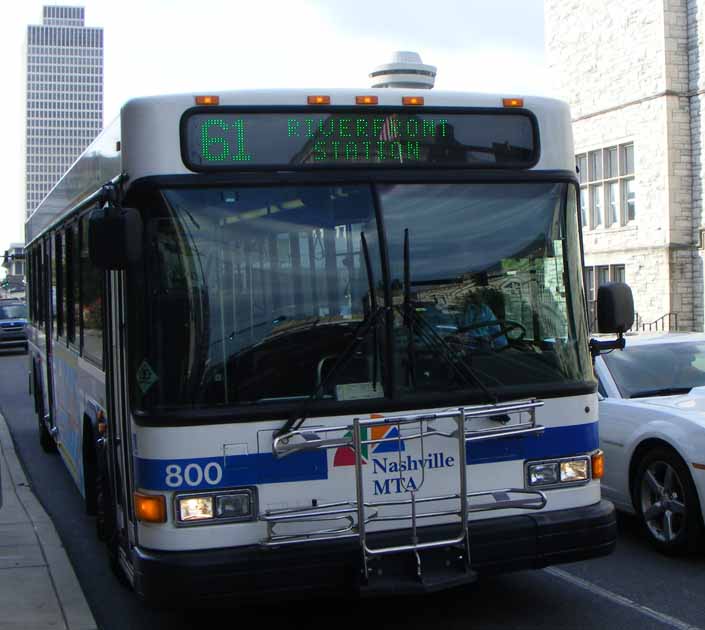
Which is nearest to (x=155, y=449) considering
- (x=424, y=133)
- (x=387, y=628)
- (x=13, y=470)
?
(x=387, y=628)

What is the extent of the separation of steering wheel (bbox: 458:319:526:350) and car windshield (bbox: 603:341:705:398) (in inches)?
106

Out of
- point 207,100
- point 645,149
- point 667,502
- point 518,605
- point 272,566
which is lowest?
point 518,605

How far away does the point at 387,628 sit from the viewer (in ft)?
18.2

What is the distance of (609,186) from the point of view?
1236 inches

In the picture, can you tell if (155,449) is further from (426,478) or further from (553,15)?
(553,15)

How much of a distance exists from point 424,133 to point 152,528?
2.32m

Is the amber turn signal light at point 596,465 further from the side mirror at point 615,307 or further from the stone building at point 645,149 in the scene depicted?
the stone building at point 645,149

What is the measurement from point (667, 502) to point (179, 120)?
396 centimetres

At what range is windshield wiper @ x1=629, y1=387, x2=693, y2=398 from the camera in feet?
25.0

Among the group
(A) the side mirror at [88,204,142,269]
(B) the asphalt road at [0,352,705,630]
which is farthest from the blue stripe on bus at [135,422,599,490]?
(A) the side mirror at [88,204,142,269]

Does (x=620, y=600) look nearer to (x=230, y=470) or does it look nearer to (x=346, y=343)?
(x=346, y=343)

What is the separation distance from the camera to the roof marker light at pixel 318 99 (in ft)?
16.9

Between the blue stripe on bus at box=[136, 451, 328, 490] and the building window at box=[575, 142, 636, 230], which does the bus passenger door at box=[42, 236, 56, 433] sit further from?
the building window at box=[575, 142, 636, 230]

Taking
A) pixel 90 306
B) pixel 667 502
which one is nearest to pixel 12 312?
pixel 90 306
